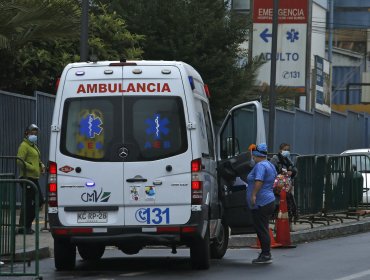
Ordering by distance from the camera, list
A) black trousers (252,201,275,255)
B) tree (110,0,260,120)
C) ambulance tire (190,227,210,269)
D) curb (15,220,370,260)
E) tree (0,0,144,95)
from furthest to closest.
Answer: tree (110,0,260,120)
tree (0,0,144,95)
curb (15,220,370,260)
black trousers (252,201,275,255)
ambulance tire (190,227,210,269)

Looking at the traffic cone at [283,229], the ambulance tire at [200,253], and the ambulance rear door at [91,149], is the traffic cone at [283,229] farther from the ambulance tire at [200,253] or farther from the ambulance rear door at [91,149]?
the ambulance rear door at [91,149]

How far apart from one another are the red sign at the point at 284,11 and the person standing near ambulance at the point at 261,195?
55.9ft

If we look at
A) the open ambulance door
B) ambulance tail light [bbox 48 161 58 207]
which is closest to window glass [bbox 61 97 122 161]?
ambulance tail light [bbox 48 161 58 207]

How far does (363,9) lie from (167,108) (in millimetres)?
86143

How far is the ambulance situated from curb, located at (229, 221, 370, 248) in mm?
4750

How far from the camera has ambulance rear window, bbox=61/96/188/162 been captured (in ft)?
45.0

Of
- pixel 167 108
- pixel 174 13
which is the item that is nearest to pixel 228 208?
pixel 167 108

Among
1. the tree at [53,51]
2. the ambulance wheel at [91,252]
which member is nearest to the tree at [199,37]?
the tree at [53,51]

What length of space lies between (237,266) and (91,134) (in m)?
2.90

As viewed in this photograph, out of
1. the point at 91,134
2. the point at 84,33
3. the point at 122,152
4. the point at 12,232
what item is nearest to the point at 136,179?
the point at 122,152

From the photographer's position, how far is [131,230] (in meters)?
13.6

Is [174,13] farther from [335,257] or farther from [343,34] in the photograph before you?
[343,34]

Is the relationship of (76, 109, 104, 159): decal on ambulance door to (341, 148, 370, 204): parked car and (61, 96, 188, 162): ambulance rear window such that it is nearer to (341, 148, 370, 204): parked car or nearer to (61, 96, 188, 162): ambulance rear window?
(61, 96, 188, 162): ambulance rear window

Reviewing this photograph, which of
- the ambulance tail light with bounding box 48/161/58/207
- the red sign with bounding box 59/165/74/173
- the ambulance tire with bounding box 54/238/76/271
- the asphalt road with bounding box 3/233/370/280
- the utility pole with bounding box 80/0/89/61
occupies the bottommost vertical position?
the asphalt road with bounding box 3/233/370/280
